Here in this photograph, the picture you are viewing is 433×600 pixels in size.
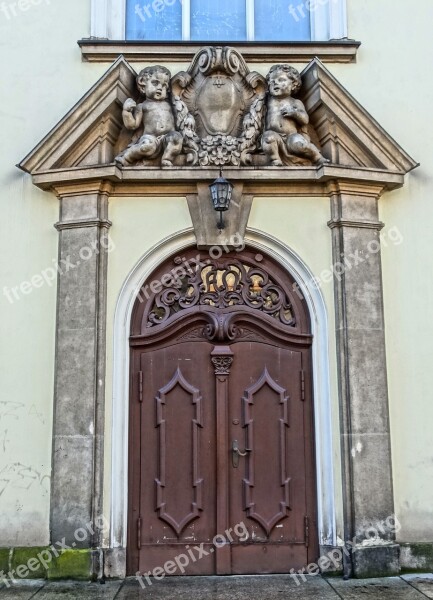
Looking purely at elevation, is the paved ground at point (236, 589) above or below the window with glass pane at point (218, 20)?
below

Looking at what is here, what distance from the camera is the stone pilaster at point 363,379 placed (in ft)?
19.1

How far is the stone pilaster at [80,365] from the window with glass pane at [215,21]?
193 centimetres

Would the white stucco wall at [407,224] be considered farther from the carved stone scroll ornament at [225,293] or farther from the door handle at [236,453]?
the door handle at [236,453]

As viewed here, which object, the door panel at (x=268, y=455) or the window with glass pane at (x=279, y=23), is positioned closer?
the door panel at (x=268, y=455)

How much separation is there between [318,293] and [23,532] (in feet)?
11.2

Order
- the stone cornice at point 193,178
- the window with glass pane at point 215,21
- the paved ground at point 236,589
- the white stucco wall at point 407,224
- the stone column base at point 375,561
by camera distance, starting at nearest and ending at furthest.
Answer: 1. the paved ground at point 236,589
2. the stone column base at point 375,561
3. the white stucco wall at point 407,224
4. the stone cornice at point 193,178
5. the window with glass pane at point 215,21

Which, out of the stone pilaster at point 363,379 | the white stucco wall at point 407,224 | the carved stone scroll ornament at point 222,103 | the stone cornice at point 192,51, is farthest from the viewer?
the stone cornice at point 192,51

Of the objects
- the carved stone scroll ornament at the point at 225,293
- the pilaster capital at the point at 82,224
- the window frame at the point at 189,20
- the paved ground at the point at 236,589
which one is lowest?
the paved ground at the point at 236,589

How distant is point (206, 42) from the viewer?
658 centimetres

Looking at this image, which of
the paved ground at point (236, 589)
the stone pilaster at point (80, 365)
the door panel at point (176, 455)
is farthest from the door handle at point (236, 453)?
the stone pilaster at point (80, 365)

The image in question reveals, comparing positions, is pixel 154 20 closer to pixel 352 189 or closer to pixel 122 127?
pixel 122 127

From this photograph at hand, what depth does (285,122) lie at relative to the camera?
6355 mm

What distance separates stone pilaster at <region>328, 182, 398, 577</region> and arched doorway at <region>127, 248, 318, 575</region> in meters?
0.38

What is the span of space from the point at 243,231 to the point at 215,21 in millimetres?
2365
